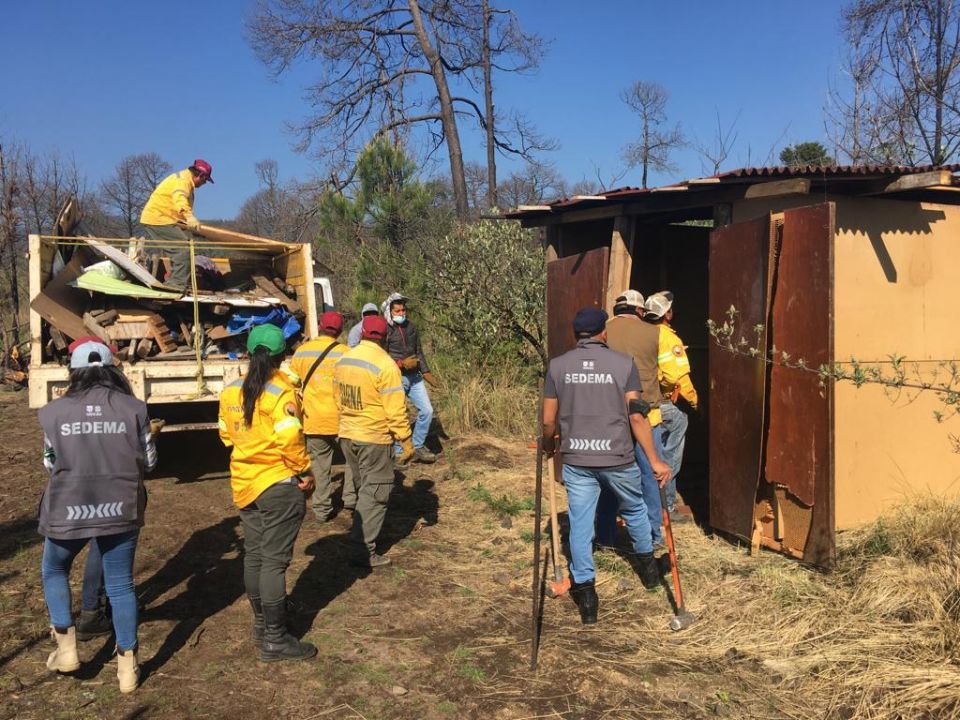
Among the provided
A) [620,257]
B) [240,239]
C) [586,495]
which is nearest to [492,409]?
[620,257]

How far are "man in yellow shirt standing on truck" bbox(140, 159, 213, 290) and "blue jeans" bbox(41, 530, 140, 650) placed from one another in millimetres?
4409

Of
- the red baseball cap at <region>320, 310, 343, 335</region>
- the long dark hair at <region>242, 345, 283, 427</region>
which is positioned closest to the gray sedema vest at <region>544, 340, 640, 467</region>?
the long dark hair at <region>242, 345, 283, 427</region>

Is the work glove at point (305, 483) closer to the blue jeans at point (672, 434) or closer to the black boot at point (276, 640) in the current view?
the black boot at point (276, 640)

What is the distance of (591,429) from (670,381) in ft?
5.14

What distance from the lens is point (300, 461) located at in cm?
406

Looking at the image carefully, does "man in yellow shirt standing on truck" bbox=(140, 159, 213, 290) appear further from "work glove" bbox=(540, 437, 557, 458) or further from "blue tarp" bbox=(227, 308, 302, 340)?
"work glove" bbox=(540, 437, 557, 458)

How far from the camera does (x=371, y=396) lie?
539 cm

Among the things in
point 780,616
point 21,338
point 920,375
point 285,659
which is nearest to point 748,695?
point 780,616

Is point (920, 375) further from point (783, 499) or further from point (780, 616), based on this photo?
point (780, 616)

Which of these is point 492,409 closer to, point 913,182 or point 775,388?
point 775,388

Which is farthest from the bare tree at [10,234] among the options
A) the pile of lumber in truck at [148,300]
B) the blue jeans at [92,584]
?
Result: the blue jeans at [92,584]

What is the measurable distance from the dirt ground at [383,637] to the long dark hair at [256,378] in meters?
1.38

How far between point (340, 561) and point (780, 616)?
3.10 m

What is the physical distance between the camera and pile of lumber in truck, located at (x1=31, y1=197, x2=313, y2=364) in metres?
7.16
